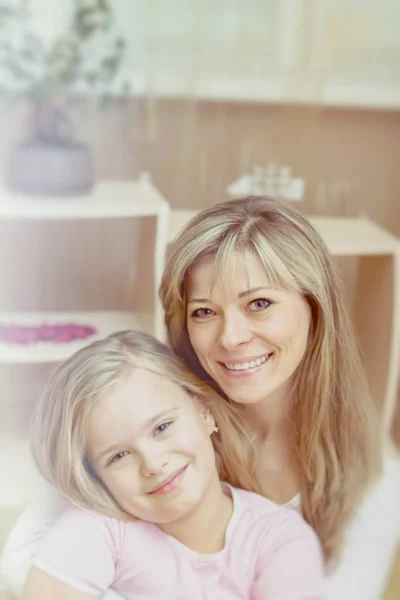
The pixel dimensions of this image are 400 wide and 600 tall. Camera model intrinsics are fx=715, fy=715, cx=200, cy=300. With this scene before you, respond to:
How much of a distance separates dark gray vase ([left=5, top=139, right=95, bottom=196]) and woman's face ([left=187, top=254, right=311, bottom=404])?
0.53ft

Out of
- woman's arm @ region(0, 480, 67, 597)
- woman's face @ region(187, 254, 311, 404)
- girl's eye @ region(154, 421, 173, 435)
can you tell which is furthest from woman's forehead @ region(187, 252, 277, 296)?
woman's arm @ region(0, 480, 67, 597)

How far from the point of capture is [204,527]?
1.74 feet

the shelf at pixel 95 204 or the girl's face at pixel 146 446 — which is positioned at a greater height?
the shelf at pixel 95 204

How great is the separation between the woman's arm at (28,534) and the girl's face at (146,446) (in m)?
0.06

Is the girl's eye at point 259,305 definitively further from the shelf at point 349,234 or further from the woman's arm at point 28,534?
the woman's arm at point 28,534

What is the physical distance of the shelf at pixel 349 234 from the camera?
588 millimetres

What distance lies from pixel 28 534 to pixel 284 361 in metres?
0.23

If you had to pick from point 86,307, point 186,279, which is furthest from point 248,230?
point 86,307

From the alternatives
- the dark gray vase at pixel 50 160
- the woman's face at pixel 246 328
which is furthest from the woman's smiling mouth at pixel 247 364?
the dark gray vase at pixel 50 160

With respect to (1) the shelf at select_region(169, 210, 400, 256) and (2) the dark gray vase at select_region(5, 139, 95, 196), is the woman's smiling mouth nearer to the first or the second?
(1) the shelf at select_region(169, 210, 400, 256)

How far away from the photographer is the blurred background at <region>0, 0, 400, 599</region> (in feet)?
1.86

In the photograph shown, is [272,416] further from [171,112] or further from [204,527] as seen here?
[171,112]

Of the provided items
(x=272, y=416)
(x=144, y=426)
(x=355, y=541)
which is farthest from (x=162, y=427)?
(x=355, y=541)

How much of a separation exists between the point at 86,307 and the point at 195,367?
13 cm
